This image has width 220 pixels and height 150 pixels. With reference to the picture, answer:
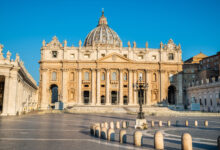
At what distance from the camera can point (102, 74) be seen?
6119 centimetres

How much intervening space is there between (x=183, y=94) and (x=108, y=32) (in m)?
35.7

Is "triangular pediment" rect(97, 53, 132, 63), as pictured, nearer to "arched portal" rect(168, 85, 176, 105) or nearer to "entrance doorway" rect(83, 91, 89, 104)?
"entrance doorway" rect(83, 91, 89, 104)

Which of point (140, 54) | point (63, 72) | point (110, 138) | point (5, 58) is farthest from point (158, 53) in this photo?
point (110, 138)

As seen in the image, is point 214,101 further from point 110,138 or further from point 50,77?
point 110,138

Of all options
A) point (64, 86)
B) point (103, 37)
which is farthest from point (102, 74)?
point (103, 37)

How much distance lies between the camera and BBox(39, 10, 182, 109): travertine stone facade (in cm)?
5978

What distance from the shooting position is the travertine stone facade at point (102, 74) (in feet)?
196

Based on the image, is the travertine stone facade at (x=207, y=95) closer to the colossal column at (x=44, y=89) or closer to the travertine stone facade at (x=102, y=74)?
the travertine stone facade at (x=102, y=74)

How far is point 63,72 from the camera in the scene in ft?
196

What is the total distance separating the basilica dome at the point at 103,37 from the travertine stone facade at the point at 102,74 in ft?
71.8

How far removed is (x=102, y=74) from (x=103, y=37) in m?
26.6

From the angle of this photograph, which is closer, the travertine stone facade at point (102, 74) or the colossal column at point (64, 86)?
the colossal column at point (64, 86)

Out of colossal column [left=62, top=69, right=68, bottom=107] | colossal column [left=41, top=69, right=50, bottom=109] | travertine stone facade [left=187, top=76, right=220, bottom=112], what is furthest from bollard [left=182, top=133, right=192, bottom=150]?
colossal column [left=41, top=69, right=50, bottom=109]

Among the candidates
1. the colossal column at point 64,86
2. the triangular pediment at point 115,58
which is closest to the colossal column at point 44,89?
the colossal column at point 64,86
